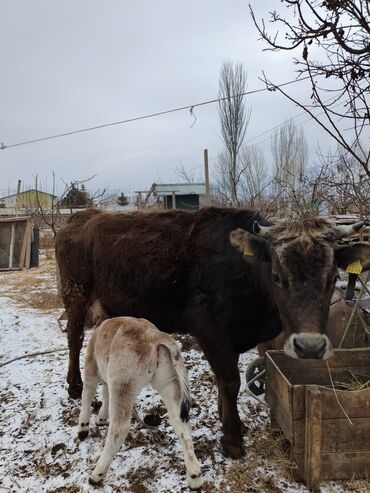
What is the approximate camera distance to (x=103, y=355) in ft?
10.7

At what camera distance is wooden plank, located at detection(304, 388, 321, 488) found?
105 inches

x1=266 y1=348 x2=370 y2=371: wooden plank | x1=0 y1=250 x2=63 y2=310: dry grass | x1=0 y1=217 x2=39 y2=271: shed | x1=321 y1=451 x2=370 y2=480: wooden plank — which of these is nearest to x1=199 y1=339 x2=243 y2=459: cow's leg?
x1=266 y1=348 x2=370 y2=371: wooden plank

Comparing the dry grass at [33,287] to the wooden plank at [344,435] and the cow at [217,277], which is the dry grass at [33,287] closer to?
the cow at [217,277]

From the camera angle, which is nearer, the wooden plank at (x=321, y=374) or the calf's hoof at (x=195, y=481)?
the calf's hoof at (x=195, y=481)

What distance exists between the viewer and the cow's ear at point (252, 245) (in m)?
3.19

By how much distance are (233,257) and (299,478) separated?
1912mm

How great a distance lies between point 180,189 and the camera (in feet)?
75.6

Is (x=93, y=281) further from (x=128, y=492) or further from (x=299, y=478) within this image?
(x=299, y=478)

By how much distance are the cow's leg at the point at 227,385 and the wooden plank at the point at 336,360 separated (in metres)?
0.43

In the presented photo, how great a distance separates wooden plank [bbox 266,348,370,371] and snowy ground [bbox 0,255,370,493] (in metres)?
0.68

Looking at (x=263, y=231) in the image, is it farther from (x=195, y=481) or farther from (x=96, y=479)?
(x=96, y=479)

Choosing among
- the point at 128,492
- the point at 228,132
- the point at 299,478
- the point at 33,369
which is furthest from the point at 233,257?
the point at 228,132

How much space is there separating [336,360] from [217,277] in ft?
4.64

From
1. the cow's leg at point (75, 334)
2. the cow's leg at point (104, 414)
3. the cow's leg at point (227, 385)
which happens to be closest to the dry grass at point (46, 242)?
the cow's leg at point (75, 334)
